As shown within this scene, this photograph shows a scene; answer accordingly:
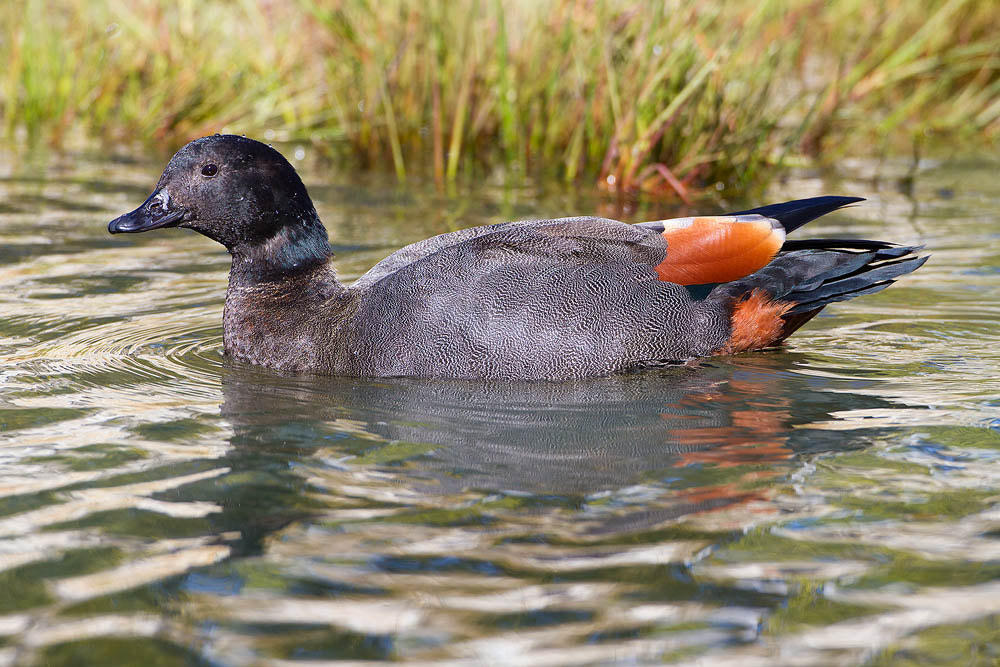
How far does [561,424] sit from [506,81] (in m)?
Result: 4.68

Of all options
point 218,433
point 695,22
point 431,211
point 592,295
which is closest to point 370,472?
point 218,433

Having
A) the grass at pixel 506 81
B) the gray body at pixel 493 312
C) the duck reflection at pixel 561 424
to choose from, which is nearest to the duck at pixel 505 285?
the gray body at pixel 493 312

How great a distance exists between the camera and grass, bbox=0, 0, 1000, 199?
855 centimetres

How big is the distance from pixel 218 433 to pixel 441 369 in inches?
42.0

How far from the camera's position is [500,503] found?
365 centimetres

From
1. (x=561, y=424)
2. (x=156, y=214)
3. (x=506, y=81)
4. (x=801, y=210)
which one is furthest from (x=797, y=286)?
(x=506, y=81)

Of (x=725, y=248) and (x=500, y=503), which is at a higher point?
(x=725, y=248)

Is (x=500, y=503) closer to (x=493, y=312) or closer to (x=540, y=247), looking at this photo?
(x=493, y=312)

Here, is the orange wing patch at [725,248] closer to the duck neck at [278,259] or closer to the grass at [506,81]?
the duck neck at [278,259]

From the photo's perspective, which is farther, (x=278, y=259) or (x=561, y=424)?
(x=278, y=259)

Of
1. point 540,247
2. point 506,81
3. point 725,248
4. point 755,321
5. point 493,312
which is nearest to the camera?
point 493,312

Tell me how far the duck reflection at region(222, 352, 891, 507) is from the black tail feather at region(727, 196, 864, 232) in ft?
2.00

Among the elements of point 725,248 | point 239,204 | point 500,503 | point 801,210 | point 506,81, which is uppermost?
point 506,81

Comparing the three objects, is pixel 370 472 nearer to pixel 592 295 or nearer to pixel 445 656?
pixel 445 656
